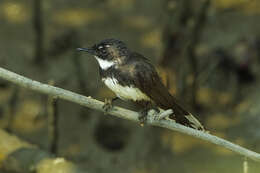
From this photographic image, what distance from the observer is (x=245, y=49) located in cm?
677

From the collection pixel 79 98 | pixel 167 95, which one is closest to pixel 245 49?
pixel 167 95

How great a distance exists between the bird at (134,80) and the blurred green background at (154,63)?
5.06ft

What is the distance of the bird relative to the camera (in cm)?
417

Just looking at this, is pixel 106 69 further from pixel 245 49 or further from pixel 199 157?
pixel 245 49

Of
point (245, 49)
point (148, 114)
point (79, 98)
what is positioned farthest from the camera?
point (245, 49)

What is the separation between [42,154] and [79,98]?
140cm

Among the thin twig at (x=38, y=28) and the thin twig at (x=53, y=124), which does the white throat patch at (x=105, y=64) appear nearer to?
the thin twig at (x=53, y=124)

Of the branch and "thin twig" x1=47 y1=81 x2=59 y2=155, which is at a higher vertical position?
"thin twig" x1=47 y1=81 x2=59 y2=155

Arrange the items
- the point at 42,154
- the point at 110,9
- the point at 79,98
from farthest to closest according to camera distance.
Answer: the point at 110,9, the point at 42,154, the point at 79,98

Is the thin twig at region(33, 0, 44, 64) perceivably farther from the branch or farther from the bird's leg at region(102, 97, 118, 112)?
the branch

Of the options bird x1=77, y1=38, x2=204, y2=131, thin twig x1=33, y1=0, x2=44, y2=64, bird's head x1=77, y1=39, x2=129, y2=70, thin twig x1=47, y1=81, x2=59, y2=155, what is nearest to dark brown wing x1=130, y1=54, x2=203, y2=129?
bird x1=77, y1=38, x2=204, y2=131

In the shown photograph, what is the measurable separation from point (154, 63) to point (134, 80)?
277 centimetres

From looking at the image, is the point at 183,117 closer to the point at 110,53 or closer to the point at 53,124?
the point at 110,53

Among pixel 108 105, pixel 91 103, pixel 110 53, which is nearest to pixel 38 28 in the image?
pixel 110 53
